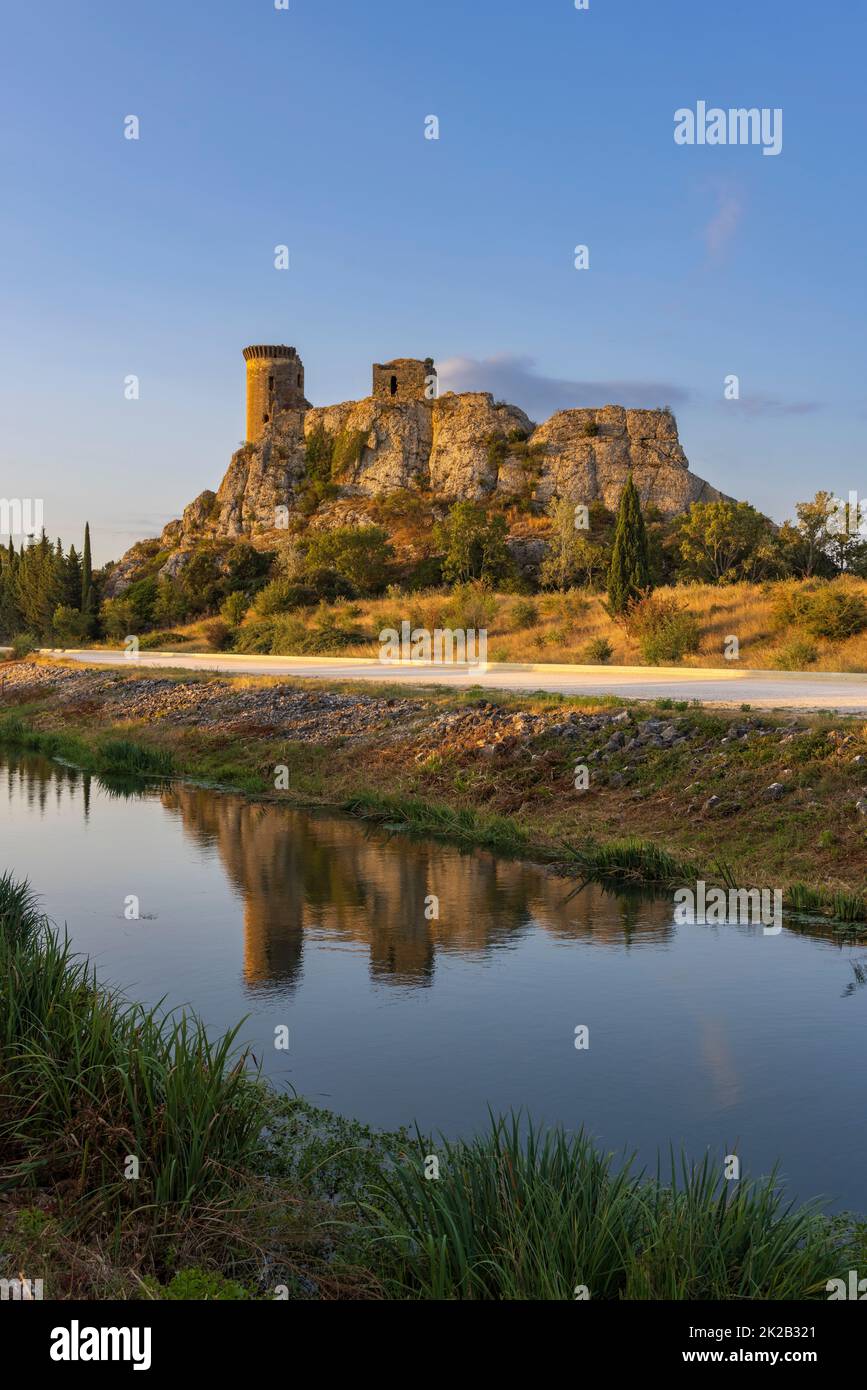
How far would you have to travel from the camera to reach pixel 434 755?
21.5m

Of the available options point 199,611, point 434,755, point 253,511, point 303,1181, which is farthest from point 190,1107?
point 253,511

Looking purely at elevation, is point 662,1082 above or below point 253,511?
below

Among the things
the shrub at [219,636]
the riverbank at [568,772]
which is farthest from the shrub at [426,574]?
the riverbank at [568,772]

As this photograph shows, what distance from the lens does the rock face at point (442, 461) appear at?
9688 cm

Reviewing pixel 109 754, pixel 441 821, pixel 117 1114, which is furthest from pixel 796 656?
pixel 117 1114

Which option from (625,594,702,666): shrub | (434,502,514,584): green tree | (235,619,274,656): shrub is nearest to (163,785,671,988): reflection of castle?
(625,594,702,666): shrub

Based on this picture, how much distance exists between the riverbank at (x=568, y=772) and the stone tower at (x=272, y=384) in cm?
9503

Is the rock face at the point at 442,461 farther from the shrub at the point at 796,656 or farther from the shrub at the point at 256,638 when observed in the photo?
the shrub at the point at 796,656

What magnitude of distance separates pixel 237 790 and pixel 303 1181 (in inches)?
675

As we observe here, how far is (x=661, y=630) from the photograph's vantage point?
1485 inches

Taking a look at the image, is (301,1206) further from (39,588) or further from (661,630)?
(39,588)

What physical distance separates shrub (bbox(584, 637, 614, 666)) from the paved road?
358 cm

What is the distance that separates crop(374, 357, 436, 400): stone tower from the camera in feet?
373
